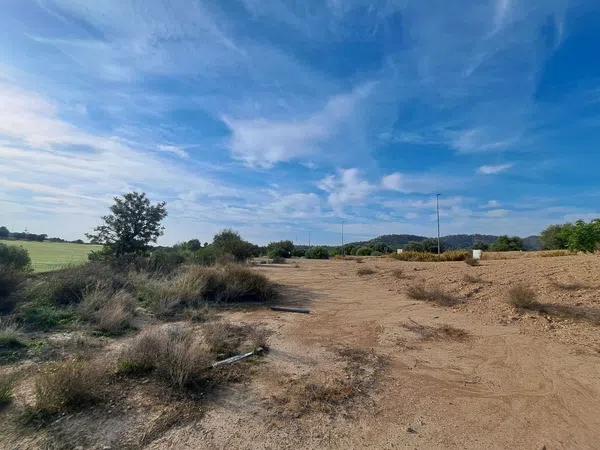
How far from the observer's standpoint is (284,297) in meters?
12.9

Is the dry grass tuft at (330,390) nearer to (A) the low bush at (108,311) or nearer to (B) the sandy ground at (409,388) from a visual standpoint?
(B) the sandy ground at (409,388)

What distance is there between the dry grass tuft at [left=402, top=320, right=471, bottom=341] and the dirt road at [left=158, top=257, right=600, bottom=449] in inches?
1.7

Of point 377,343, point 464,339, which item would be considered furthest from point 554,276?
point 377,343

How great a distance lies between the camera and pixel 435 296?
37.8 ft

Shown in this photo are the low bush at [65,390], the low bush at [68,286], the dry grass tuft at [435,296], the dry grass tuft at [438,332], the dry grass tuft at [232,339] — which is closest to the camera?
the low bush at [65,390]

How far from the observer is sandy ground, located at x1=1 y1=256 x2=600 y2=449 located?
12.0 ft

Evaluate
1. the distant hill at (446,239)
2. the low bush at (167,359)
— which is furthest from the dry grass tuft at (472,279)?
the distant hill at (446,239)

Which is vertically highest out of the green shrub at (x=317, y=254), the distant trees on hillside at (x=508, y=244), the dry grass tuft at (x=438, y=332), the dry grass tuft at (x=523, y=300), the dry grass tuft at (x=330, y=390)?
the distant trees on hillside at (x=508, y=244)

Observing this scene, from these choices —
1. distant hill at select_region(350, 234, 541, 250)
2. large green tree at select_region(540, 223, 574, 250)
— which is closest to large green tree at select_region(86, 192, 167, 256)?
large green tree at select_region(540, 223, 574, 250)

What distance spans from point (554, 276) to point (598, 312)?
12.3 ft

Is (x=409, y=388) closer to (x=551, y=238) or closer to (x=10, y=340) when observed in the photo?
(x=10, y=340)

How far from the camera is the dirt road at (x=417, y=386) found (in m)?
3.68

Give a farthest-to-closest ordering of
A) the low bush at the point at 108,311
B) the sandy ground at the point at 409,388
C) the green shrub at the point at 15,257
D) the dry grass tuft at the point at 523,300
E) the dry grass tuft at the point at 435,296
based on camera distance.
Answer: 1. the green shrub at the point at 15,257
2. the dry grass tuft at the point at 435,296
3. the dry grass tuft at the point at 523,300
4. the low bush at the point at 108,311
5. the sandy ground at the point at 409,388

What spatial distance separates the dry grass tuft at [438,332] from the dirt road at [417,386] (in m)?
0.04
